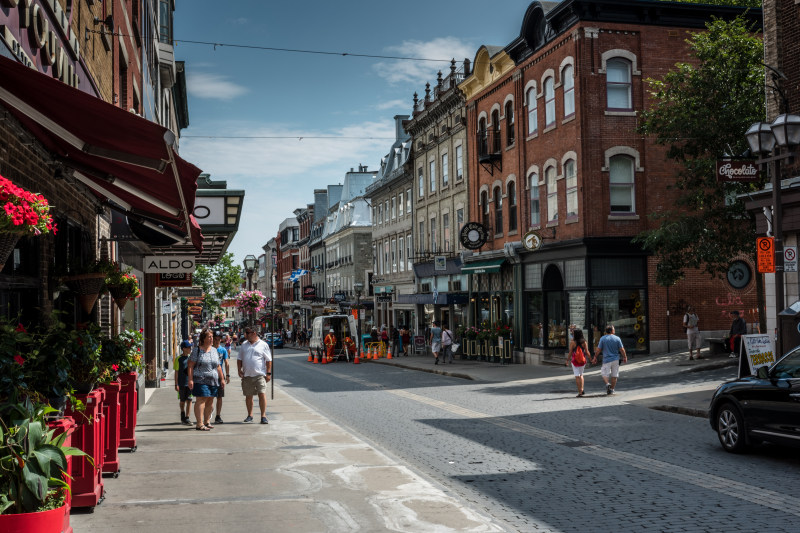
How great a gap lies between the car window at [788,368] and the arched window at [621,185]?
1830 centimetres

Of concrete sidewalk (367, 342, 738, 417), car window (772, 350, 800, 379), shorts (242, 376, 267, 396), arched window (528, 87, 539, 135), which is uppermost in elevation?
arched window (528, 87, 539, 135)

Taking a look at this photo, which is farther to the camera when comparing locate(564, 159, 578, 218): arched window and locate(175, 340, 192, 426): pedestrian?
locate(564, 159, 578, 218): arched window

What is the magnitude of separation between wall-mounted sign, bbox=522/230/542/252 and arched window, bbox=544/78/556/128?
420cm

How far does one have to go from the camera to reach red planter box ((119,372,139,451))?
1105cm

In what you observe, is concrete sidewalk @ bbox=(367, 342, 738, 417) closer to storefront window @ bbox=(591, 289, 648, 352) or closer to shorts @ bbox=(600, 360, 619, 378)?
shorts @ bbox=(600, 360, 619, 378)

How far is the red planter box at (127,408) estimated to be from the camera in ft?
36.2

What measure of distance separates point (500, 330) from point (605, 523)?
25539mm

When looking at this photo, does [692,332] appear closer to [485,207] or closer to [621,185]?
[621,185]

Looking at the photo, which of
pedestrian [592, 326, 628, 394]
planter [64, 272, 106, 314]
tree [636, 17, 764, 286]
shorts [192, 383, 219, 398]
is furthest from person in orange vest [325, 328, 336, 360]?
planter [64, 272, 106, 314]

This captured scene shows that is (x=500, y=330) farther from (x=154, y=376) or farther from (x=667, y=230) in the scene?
(x=154, y=376)

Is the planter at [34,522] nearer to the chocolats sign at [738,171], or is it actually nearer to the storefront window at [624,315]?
the chocolats sign at [738,171]

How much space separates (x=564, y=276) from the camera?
29.6 meters

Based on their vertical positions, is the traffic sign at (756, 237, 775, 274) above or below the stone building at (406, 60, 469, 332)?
below

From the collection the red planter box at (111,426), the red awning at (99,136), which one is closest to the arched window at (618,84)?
the red awning at (99,136)
